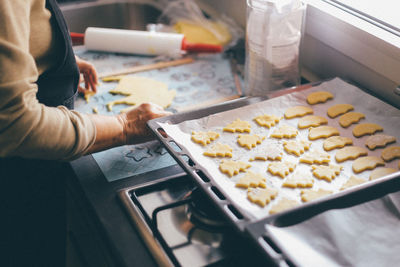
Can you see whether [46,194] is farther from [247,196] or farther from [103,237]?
[247,196]

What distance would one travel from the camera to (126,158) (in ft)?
3.21

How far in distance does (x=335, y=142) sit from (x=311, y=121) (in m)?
0.09

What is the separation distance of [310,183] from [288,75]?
41cm

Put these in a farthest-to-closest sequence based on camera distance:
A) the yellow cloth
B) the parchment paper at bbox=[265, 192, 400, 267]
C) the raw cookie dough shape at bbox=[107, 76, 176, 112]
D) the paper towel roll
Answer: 1. the yellow cloth
2. the paper towel roll
3. the raw cookie dough shape at bbox=[107, 76, 176, 112]
4. the parchment paper at bbox=[265, 192, 400, 267]

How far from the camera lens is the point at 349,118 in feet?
3.08

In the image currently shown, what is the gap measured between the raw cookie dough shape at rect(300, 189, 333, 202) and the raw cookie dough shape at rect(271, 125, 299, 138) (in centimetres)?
18

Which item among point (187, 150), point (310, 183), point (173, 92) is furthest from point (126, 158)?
point (310, 183)

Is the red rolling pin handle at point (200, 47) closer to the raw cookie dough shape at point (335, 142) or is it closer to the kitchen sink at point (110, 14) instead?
the kitchen sink at point (110, 14)

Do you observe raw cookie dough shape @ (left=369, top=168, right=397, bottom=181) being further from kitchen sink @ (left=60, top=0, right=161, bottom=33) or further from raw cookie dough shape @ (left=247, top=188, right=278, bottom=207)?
kitchen sink @ (left=60, top=0, right=161, bottom=33)


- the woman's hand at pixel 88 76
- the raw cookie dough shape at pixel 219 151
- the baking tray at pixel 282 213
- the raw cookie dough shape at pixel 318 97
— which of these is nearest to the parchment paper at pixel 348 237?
the baking tray at pixel 282 213

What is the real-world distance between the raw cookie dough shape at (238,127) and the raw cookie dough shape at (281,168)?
121 millimetres

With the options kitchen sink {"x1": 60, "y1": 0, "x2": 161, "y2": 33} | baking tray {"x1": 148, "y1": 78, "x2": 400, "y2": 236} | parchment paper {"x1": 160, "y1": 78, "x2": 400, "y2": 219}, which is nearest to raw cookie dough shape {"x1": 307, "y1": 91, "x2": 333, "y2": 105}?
parchment paper {"x1": 160, "y1": 78, "x2": 400, "y2": 219}

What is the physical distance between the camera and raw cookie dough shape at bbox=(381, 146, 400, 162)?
0.83m

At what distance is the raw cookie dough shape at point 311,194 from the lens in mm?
737
